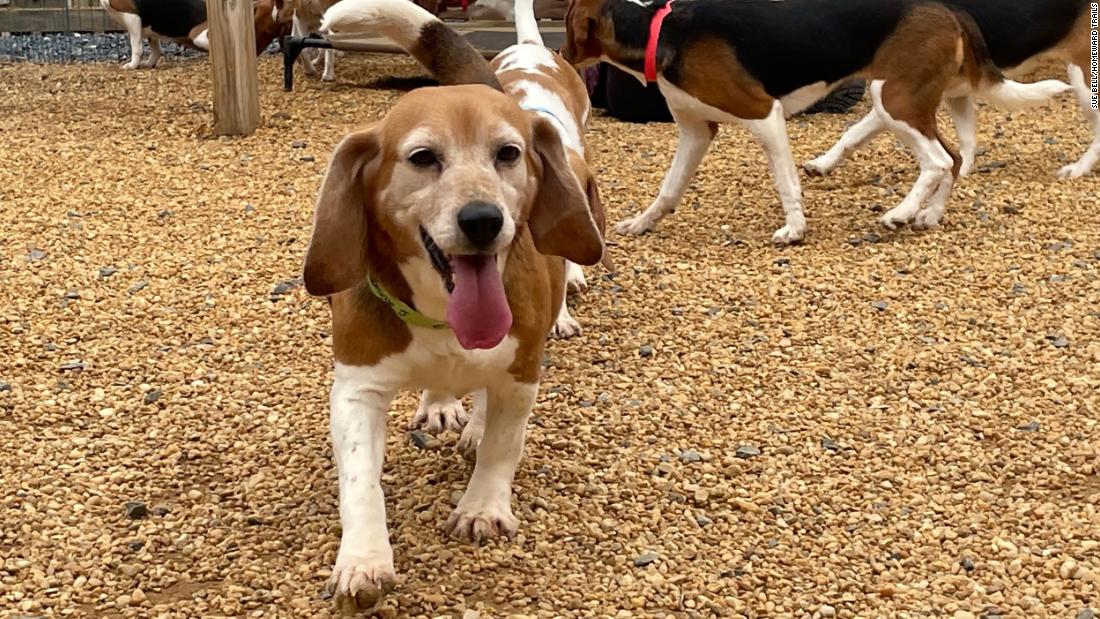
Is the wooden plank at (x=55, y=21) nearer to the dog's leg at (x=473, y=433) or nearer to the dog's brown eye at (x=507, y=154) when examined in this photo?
the dog's leg at (x=473, y=433)

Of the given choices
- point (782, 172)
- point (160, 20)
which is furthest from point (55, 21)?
point (782, 172)

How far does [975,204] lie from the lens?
249 inches

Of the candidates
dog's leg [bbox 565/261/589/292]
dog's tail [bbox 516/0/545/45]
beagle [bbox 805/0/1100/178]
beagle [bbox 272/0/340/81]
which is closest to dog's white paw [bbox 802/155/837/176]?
beagle [bbox 805/0/1100/178]

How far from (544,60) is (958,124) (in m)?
2.65

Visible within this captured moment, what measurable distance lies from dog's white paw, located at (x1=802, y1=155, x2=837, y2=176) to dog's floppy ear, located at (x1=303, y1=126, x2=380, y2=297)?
15.1 ft

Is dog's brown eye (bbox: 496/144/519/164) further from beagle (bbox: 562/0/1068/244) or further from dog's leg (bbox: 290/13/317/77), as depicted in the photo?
dog's leg (bbox: 290/13/317/77)

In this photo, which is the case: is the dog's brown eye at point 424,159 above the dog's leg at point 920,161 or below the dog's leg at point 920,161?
above

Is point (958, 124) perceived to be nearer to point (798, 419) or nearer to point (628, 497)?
point (798, 419)

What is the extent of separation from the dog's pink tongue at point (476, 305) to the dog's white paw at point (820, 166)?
4600mm

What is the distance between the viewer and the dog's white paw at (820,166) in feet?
22.8

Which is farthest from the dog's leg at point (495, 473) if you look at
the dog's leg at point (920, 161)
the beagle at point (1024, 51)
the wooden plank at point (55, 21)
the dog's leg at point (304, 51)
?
the wooden plank at point (55, 21)

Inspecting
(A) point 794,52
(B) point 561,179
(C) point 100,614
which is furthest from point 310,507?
(A) point 794,52

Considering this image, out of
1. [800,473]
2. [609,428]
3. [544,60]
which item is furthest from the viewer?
[544,60]

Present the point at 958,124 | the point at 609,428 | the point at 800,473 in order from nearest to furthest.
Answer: the point at 800,473 < the point at 609,428 < the point at 958,124
